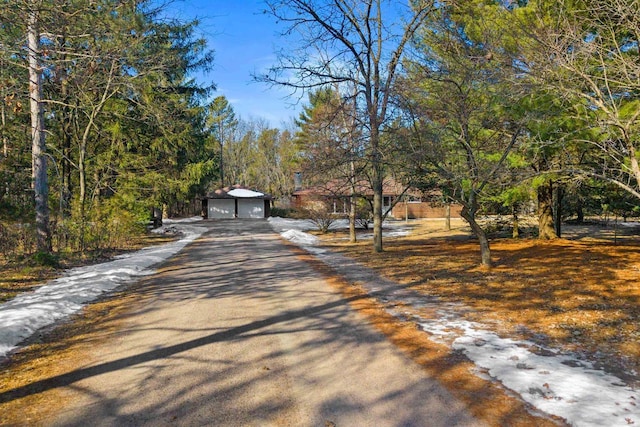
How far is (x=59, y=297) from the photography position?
6887 millimetres

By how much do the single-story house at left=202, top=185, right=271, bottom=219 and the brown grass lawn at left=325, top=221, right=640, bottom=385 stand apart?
26.6 m

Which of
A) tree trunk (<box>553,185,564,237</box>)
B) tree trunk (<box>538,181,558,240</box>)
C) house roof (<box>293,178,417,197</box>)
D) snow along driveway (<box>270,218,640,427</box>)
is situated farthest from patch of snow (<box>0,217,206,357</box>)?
tree trunk (<box>553,185,564,237</box>)

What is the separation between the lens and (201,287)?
804cm

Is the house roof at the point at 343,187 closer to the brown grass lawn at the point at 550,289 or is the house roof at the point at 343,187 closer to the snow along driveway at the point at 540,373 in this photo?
the brown grass lawn at the point at 550,289

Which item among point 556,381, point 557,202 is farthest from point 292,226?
point 556,381

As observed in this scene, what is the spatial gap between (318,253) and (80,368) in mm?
10293

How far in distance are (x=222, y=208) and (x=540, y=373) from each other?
122ft

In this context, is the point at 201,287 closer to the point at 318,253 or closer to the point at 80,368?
the point at 80,368

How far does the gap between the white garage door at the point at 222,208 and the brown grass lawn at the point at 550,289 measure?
27.1m

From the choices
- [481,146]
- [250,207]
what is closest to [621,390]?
[481,146]

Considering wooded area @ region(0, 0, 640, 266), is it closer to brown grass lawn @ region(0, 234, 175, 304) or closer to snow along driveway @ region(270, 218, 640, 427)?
brown grass lawn @ region(0, 234, 175, 304)

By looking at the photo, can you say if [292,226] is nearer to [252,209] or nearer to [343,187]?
[252,209]

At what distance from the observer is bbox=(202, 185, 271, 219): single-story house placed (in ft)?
129

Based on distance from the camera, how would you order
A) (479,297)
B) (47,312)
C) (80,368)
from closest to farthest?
(80,368) → (47,312) → (479,297)
